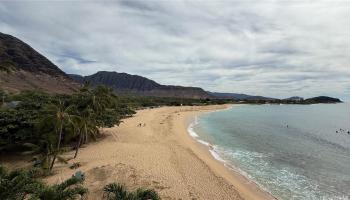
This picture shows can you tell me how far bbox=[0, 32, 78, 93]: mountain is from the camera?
129625mm

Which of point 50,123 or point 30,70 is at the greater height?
point 30,70

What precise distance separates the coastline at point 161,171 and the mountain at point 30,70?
307 ft

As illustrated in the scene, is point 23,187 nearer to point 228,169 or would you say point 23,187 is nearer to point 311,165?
point 228,169

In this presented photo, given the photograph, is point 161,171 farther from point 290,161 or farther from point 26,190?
point 290,161

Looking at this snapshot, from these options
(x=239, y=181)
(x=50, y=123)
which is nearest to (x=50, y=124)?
(x=50, y=123)

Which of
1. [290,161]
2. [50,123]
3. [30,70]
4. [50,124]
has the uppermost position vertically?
[30,70]

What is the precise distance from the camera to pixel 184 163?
100 ft

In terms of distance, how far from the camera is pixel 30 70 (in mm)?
151375

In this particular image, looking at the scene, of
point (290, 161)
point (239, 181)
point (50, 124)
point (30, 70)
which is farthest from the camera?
point (30, 70)

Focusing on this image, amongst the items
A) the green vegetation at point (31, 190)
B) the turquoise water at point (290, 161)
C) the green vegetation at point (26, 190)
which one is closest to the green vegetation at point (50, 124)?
the green vegetation at point (31, 190)

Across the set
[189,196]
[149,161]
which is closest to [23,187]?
[189,196]

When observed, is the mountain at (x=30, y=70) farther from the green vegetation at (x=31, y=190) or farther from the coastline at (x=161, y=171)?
the green vegetation at (x=31, y=190)

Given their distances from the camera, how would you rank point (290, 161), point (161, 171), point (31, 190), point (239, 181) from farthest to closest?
1. point (290, 161)
2. point (161, 171)
3. point (239, 181)
4. point (31, 190)

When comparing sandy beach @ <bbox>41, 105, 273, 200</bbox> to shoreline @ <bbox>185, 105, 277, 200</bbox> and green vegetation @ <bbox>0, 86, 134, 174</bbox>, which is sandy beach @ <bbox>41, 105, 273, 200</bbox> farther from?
green vegetation @ <bbox>0, 86, 134, 174</bbox>
